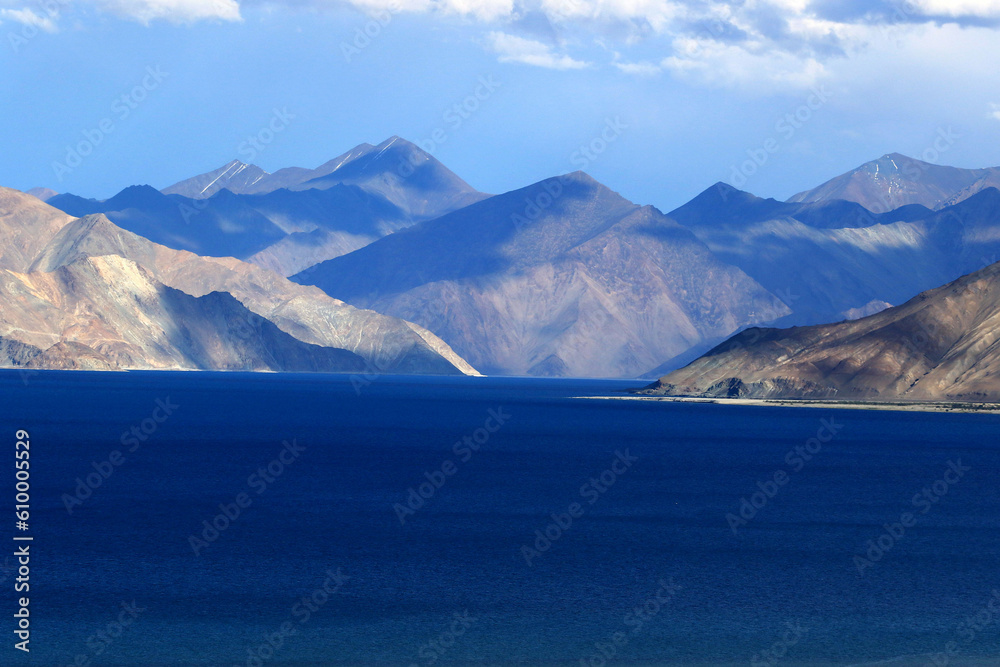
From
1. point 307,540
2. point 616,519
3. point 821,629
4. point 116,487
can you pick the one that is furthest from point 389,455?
point 821,629

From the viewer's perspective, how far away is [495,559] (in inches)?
2189

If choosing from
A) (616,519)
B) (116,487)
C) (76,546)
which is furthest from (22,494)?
(616,519)

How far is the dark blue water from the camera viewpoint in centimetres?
4072

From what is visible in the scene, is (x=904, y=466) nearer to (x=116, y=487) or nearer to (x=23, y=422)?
(x=116, y=487)

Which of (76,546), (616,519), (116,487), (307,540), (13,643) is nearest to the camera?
(13,643)

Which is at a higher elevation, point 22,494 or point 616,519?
point 22,494

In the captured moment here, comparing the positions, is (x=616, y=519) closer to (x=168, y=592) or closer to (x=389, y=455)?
(x=168, y=592)

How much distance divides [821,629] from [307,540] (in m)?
26.8

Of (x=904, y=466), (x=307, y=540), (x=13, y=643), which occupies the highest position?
(x=13, y=643)

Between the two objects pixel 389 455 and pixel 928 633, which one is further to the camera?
pixel 389 455

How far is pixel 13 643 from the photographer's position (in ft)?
127

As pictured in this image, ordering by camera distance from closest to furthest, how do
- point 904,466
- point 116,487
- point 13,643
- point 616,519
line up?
point 13,643 → point 616,519 → point 116,487 → point 904,466

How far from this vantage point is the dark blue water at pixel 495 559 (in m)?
40.7

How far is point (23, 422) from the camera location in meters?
138
